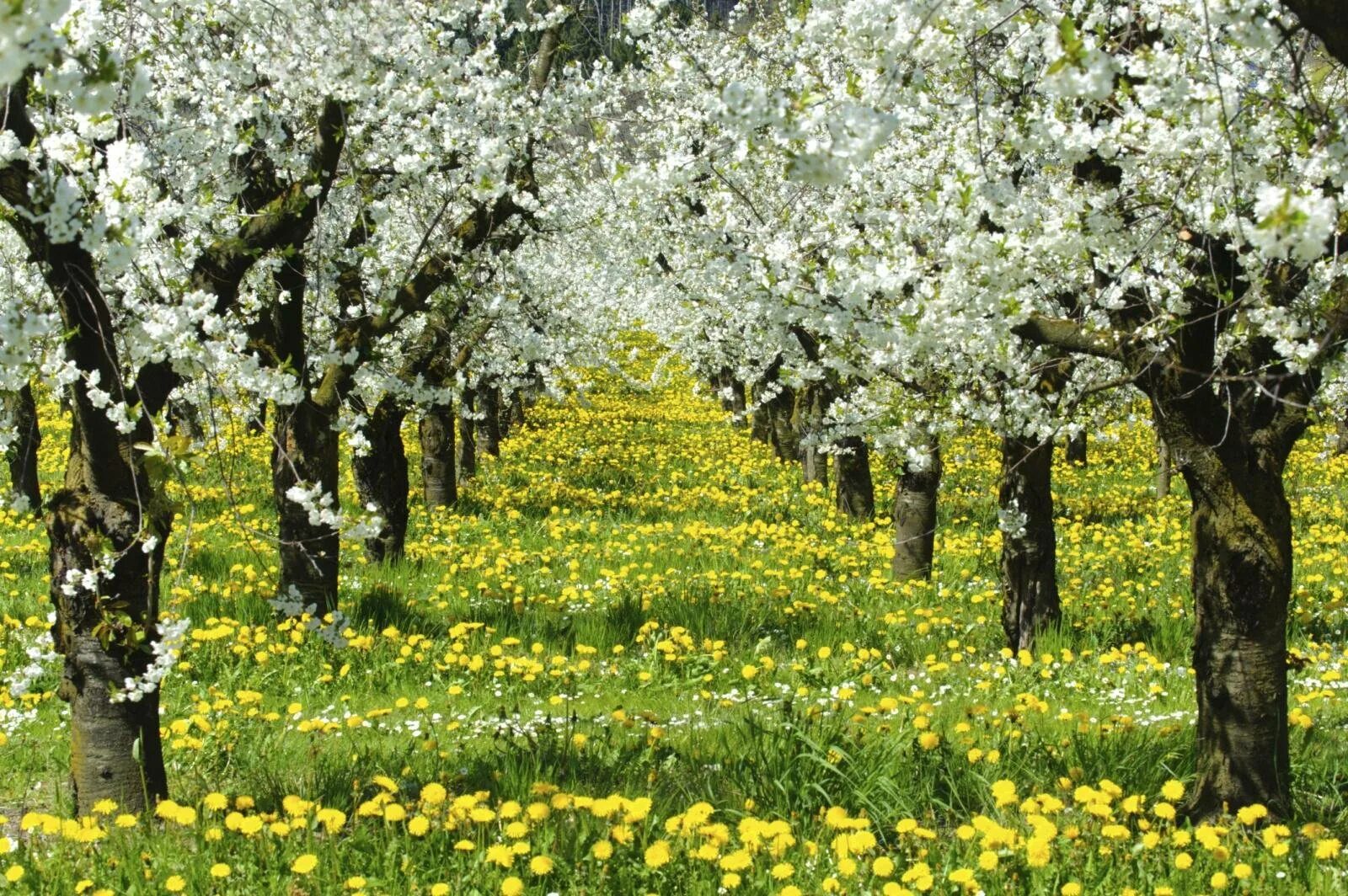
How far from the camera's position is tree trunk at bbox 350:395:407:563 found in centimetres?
A: 1124

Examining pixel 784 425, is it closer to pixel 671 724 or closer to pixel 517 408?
pixel 517 408

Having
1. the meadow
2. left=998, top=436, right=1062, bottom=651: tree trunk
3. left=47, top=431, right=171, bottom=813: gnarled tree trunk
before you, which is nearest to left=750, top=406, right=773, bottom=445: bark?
the meadow

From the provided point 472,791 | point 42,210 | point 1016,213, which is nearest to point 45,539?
point 472,791

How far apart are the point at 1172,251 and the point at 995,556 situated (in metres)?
6.66

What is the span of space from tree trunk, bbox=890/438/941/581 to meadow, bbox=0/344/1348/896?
37cm

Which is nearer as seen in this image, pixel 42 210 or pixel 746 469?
pixel 42 210

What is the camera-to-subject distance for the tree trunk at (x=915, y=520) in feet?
35.1

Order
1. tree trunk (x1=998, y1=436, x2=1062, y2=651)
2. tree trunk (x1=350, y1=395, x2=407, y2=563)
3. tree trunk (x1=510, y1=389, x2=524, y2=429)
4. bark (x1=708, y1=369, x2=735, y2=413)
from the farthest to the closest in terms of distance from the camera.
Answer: bark (x1=708, y1=369, x2=735, y2=413) < tree trunk (x1=510, y1=389, x2=524, y2=429) < tree trunk (x1=350, y1=395, x2=407, y2=563) < tree trunk (x1=998, y1=436, x2=1062, y2=651)

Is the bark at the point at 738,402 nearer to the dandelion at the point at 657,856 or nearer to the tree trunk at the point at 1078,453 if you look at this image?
the tree trunk at the point at 1078,453

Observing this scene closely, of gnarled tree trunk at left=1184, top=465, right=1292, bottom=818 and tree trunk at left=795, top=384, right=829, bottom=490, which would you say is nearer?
gnarled tree trunk at left=1184, top=465, right=1292, bottom=818

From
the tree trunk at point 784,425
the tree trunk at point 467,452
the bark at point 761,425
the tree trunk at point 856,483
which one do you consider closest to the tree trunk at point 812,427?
the tree trunk at point 856,483

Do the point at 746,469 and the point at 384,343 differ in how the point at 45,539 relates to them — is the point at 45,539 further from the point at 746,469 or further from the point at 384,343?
the point at 746,469

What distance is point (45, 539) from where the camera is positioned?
1147 cm

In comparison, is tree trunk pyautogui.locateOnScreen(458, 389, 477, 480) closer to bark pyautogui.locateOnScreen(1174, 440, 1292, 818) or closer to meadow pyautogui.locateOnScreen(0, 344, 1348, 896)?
→ meadow pyautogui.locateOnScreen(0, 344, 1348, 896)
